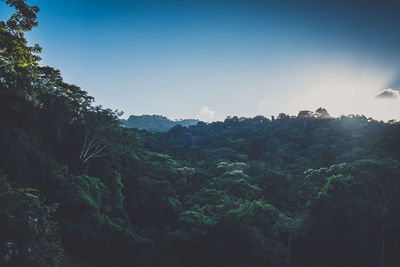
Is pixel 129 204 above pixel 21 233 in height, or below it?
below

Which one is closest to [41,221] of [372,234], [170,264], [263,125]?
[170,264]

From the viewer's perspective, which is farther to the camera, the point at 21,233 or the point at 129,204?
→ the point at 129,204

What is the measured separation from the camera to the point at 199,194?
2358cm

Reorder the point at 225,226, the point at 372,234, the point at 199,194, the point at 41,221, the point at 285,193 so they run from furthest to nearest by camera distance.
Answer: the point at 285,193, the point at 199,194, the point at 225,226, the point at 372,234, the point at 41,221

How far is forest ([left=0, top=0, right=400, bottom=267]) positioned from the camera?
8609 mm

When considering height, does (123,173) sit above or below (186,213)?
above

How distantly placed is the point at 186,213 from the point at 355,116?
173 feet

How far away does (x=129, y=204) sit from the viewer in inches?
906

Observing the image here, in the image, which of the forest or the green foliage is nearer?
the green foliage

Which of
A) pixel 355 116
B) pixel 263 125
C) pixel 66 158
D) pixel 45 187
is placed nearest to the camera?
pixel 45 187

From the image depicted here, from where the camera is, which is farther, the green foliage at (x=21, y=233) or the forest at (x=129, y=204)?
the forest at (x=129, y=204)

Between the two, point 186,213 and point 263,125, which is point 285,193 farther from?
point 263,125

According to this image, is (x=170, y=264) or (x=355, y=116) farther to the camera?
(x=355, y=116)

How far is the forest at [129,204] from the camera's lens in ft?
28.2
